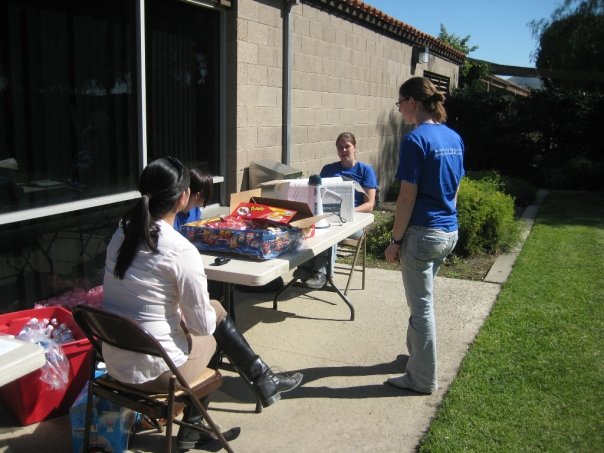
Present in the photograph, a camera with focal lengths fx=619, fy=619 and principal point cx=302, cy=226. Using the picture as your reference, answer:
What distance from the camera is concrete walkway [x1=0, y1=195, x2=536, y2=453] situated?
3.18 m

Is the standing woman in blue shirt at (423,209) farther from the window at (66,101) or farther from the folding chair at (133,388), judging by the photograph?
the window at (66,101)

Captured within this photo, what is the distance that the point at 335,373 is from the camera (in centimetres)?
402

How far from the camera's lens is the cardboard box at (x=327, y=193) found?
4441 millimetres

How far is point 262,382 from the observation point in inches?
128

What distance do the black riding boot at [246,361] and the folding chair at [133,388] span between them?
295 mm

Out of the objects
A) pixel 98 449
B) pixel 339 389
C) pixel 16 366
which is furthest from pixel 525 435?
pixel 16 366

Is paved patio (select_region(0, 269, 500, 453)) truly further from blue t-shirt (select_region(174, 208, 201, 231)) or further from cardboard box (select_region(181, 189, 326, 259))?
blue t-shirt (select_region(174, 208, 201, 231))

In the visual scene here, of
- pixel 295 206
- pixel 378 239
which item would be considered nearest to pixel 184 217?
pixel 295 206

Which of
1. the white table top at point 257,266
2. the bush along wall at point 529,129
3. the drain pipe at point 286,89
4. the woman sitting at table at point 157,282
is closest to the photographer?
the woman sitting at table at point 157,282

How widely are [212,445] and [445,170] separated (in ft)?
6.38

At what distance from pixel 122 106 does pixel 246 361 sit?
8.34ft

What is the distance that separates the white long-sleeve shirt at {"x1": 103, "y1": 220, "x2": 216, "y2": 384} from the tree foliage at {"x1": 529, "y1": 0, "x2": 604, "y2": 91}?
643 inches

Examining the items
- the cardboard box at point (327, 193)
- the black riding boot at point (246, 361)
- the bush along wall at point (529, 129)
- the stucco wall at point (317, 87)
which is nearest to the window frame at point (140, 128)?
the stucco wall at point (317, 87)

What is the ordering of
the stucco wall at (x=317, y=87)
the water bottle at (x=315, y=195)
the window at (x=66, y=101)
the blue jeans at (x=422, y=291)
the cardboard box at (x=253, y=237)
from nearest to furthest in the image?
the cardboard box at (x=253, y=237), the blue jeans at (x=422, y=291), the window at (x=66, y=101), the water bottle at (x=315, y=195), the stucco wall at (x=317, y=87)
